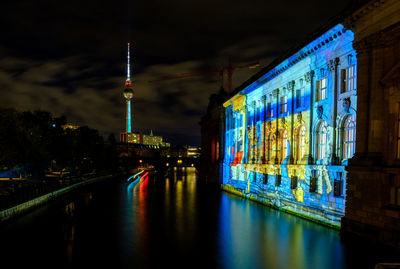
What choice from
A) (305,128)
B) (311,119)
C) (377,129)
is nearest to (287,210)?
(305,128)

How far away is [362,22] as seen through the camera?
806 inches

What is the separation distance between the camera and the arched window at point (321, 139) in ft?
88.8

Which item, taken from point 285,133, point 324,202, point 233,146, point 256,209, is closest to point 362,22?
point 324,202

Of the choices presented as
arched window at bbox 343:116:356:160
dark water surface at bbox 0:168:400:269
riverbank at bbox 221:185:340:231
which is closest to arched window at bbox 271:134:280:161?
riverbank at bbox 221:185:340:231

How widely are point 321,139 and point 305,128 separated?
285 cm

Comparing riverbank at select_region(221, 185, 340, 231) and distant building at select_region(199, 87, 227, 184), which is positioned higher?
distant building at select_region(199, 87, 227, 184)

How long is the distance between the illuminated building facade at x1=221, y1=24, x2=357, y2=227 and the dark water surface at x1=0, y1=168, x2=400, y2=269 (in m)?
2.38

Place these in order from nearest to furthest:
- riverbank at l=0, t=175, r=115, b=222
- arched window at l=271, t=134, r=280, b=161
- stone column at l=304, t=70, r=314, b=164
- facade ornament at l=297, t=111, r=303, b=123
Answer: riverbank at l=0, t=175, r=115, b=222, stone column at l=304, t=70, r=314, b=164, facade ornament at l=297, t=111, r=303, b=123, arched window at l=271, t=134, r=280, b=161

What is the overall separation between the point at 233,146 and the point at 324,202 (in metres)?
32.7

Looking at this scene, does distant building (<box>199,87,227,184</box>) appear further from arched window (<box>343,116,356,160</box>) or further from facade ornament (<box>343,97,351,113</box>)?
facade ornament (<box>343,97,351,113</box>)

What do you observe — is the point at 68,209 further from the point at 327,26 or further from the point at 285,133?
the point at 327,26

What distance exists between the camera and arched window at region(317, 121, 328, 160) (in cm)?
2707

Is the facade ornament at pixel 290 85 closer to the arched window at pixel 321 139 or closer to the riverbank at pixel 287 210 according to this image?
the arched window at pixel 321 139

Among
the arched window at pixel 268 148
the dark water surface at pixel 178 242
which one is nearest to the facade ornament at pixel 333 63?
the dark water surface at pixel 178 242
